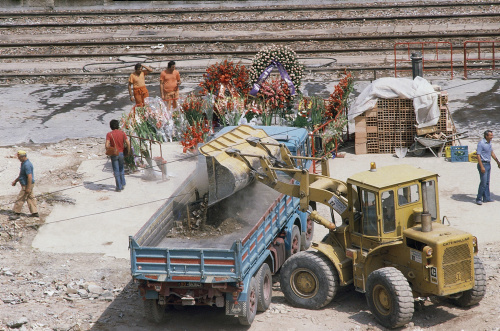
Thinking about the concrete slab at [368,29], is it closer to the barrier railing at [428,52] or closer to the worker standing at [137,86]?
the barrier railing at [428,52]

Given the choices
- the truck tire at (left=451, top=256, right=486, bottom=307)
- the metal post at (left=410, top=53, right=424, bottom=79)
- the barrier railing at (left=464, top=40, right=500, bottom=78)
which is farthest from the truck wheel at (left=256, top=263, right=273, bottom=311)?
the barrier railing at (left=464, top=40, right=500, bottom=78)

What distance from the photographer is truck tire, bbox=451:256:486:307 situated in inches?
413

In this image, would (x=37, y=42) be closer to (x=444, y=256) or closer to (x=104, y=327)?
(x=104, y=327)

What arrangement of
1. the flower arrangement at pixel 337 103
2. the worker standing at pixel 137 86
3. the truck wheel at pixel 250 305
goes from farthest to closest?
the worker standing at pixel 137 86, the flower arrangement at pixel 337 103, the truck wheel at pixel 250 305

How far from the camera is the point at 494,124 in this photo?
19.4 meters

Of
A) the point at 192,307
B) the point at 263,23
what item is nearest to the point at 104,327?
the point at 192,307

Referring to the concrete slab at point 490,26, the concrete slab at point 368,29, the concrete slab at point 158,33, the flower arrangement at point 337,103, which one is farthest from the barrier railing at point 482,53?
the concrete slab at point 158,33

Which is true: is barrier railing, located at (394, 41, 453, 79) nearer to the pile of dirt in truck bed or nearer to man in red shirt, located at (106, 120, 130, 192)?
man in red shirt, located at (106, 120, 130, 192)

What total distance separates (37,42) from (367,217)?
20.8 meters

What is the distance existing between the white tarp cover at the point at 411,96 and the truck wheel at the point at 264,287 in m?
7.54

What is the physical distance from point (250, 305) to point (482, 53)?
59.0 ft

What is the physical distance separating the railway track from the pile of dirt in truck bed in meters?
14.7

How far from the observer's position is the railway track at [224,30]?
26578 mm

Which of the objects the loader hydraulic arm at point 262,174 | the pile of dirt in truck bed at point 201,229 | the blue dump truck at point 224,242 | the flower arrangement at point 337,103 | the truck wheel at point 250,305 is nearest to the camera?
the blue dump truck at point 224,242
